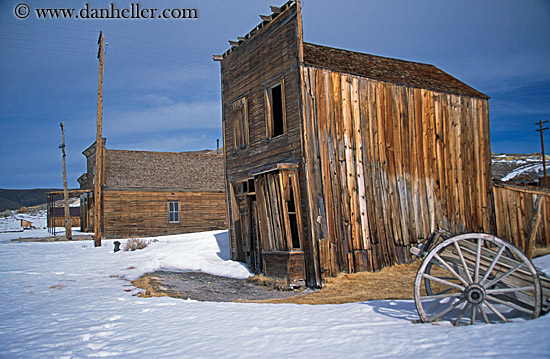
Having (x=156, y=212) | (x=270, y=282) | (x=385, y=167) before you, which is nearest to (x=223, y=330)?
(x=270, y=282)

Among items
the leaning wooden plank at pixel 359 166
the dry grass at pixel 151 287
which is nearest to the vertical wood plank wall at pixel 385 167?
the leaning wooden plank at pixel 359 166

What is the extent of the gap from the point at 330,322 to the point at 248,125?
788 centimetres

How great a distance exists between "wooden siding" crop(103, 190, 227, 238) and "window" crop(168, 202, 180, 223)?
18 cm

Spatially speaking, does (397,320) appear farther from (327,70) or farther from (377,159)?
(327,70)

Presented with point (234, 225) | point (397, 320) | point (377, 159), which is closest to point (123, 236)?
point (234, 225)

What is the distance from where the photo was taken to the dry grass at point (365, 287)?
26.1ft

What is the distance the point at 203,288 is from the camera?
32.4 feet

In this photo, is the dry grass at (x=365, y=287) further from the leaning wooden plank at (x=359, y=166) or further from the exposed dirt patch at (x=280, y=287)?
the leaning wooden plank at (x=359, y=166)

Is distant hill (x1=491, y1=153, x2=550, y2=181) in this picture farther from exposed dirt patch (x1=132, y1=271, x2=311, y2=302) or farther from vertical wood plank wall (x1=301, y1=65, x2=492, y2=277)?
exposed dirt patch (x1=132, y1=271, x2=311, y2=302)

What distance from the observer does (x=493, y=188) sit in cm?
1325

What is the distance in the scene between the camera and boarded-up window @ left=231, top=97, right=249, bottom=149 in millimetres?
12742

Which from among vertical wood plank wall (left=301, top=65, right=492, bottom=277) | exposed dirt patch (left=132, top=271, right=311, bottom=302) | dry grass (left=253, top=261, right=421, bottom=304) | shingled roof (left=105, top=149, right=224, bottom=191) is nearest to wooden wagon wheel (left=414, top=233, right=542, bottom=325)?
dry grass (left=253, top=261, right=421, bottom=304)

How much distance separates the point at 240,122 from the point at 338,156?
157 inches

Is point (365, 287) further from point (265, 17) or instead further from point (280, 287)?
point (265, 17)
